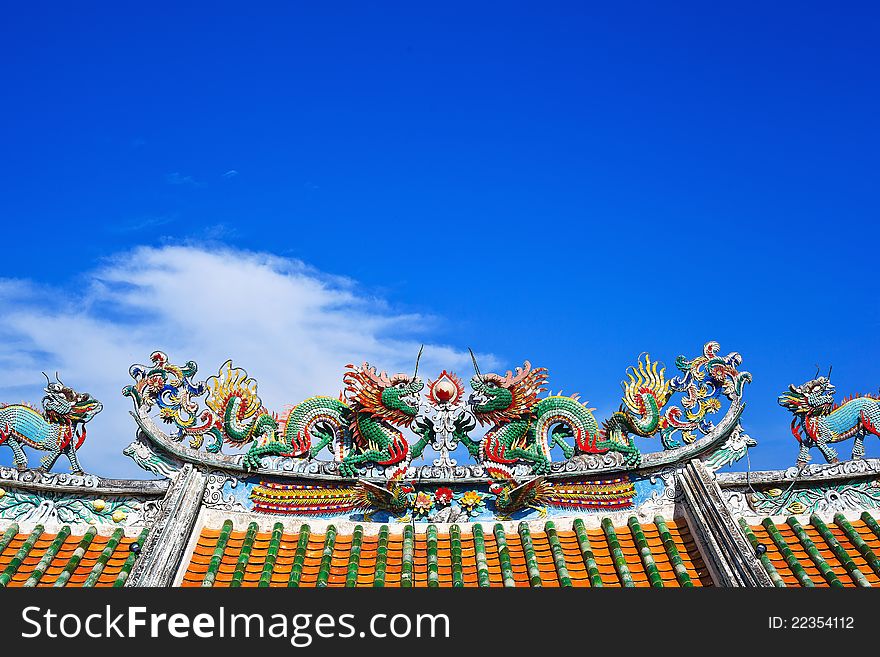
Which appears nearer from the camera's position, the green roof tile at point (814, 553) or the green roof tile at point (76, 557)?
the green roof tile at point (814, 553)

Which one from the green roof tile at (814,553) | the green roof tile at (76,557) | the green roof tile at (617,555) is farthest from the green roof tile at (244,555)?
the green roof tile at (814,553)

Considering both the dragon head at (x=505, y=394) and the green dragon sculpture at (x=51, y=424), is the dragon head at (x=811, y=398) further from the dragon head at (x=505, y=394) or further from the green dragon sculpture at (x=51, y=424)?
the green dragon sculpture at (x=51, y=424)

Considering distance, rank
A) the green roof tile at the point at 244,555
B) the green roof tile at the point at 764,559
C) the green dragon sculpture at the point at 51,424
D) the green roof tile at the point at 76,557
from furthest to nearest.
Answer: the green dragon sculpture at the point at 51,424 → the green roof tile at the point at 244,555 → the green roof tile at the point at 76,557 → the green roof tile at the point at 764,559

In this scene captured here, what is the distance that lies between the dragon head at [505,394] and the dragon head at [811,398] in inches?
143

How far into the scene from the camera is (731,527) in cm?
1053

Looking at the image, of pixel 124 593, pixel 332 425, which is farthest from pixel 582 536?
pixel 124 593

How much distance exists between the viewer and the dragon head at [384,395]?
12.2 metres

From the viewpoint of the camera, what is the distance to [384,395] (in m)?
12.3

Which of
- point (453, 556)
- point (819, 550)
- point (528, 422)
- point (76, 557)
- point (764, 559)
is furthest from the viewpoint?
point (528, 422)

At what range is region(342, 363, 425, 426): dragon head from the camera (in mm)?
12234

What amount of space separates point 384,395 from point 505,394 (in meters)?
1.76

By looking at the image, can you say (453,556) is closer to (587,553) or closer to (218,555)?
(587,553)

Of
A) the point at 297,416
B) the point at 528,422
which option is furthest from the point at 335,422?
the point at 528,422

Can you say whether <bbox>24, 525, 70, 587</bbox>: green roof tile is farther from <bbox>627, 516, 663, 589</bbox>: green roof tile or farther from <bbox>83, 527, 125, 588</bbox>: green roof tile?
<bbox>627, 516, 663, 589</bbox>: green roof tile
